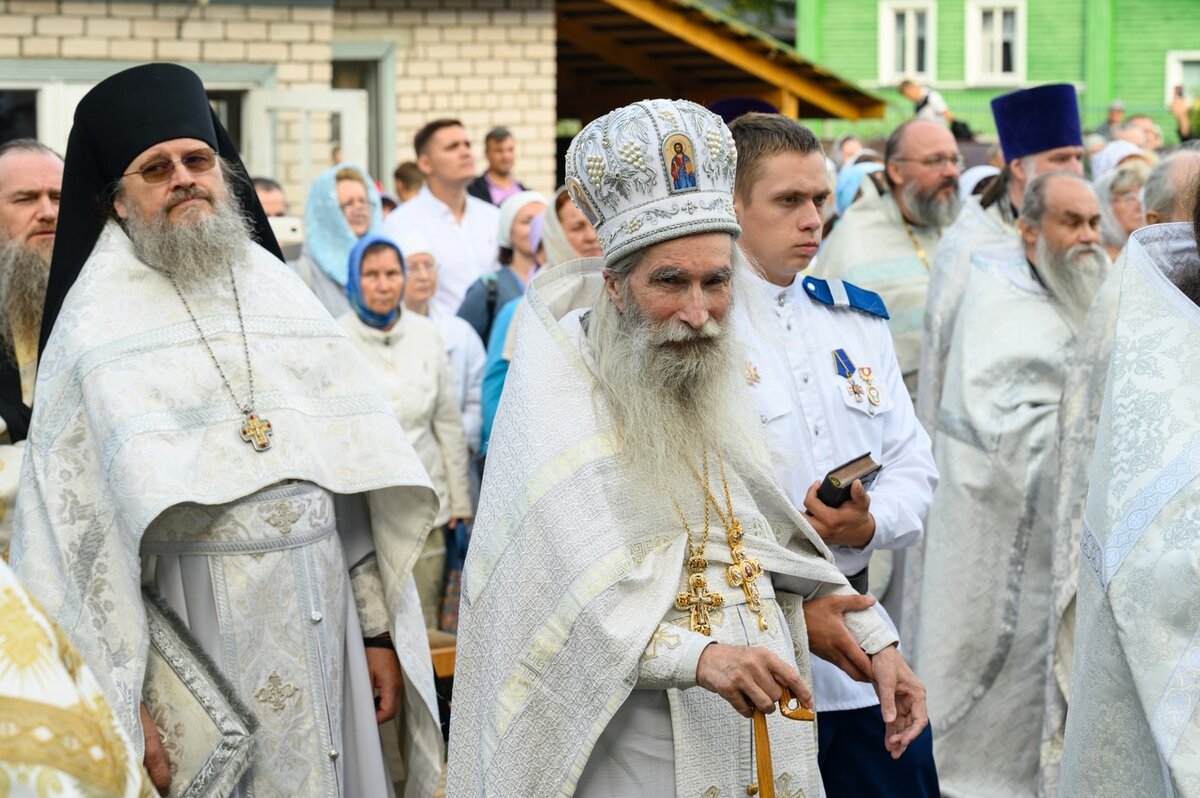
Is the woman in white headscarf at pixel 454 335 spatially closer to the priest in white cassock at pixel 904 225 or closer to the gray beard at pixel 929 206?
the priest in white cassock at pixel 904 225

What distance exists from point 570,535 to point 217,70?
10.7m

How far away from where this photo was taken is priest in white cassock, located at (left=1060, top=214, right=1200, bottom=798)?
3.02 metres

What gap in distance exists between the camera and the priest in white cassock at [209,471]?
4121 mm

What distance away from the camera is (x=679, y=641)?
3.26 m

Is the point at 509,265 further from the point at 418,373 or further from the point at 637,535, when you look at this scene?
the point at 637,535

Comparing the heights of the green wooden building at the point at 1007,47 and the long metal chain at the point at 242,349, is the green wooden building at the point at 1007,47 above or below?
above

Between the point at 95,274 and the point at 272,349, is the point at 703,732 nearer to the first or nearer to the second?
the point at 272,349

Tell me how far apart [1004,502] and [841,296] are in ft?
7.23

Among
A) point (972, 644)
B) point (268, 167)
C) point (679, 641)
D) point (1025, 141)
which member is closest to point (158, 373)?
point (679, 641)

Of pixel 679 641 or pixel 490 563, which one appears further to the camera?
pixel 490 563

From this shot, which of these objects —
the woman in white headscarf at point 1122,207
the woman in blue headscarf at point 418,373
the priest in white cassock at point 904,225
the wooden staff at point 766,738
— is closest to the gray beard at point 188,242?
the wooden staff at point 766,738

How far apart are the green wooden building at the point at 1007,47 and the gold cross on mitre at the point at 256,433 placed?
29817 mm

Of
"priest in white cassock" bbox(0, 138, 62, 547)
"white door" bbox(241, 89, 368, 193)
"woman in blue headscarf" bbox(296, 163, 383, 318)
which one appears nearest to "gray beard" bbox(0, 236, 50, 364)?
"priest in white cassock" bbox(0, 138, 62, 547)

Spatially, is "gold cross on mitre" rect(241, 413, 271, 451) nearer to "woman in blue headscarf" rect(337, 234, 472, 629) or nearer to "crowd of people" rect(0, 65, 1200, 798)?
"crowd of people" rect(0, 65, 1200, 798)
